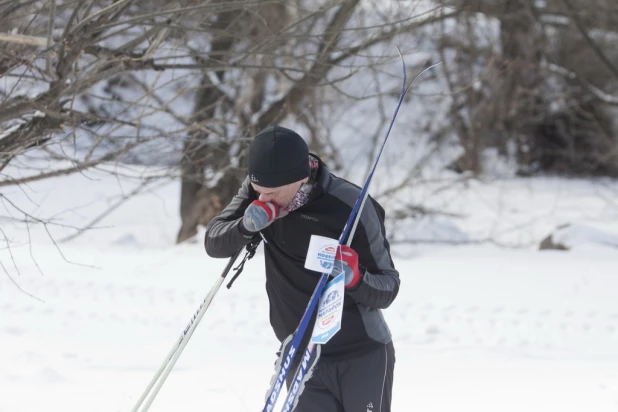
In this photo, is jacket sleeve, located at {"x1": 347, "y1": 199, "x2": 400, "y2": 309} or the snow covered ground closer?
jacket sleeve, located at {"x1": 347, "y1": 199, "x2": 400, "y2": 309}

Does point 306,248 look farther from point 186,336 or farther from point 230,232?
point 186,336

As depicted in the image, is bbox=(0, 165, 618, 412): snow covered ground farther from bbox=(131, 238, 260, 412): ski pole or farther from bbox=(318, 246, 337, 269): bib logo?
bbox=(318, 246, 337, 269): bib logo

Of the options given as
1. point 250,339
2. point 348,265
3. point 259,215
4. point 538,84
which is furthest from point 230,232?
point 538,84

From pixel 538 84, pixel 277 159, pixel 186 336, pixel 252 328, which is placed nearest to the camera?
pixel 277 159

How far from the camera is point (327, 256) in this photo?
102 inches

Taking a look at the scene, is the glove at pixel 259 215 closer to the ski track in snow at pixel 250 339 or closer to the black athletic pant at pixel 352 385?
the black athletic pant at pixel 352 385

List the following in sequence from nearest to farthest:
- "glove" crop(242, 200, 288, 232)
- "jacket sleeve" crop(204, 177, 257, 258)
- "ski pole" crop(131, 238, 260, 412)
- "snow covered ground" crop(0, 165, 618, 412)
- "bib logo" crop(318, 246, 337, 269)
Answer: "bib logo" crop(318, 246, 337, 269) < "glove" crop(242, 200, 288, 232) < "jacket sleeve" crop(204, 177, 257, 258) < "ski pole" crop(131, 238, 260, 412) < "snow covered ground" crop(0, 165, 618, 412)

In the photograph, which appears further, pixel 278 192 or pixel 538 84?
pixel 538 84

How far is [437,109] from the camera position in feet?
53.8

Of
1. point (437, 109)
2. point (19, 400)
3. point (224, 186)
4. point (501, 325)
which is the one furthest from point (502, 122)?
point (19, 400)

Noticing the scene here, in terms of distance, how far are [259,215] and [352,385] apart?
2.51 ft

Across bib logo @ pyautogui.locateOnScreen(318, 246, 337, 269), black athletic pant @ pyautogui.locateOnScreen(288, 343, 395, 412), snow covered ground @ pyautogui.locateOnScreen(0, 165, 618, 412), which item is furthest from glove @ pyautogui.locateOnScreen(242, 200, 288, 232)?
snow covered ground @ pyautogui.locateOnScreen(0, 165, 618, 412)

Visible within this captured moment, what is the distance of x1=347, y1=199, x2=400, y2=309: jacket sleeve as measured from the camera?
2.73m

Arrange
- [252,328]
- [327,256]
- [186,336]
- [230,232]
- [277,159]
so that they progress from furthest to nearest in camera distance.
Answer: [252,328] < [186,336] < [230,232] < [277,159] < [327,256]
